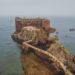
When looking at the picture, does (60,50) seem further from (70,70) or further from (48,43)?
(48,43)

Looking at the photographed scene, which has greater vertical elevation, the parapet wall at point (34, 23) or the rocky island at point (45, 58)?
the parapet wall at point (34, 23)

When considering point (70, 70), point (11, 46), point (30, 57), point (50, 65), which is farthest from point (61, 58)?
point (11, 46)

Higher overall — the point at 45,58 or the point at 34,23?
the point at 34,23

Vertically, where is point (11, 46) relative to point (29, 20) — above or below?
below

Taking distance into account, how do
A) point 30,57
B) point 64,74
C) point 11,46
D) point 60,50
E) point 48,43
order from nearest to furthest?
point 64,74 → point 60,50 → point 30,57 → point 48,43 → point 11,46

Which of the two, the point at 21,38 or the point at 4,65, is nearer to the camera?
the point at 4,65

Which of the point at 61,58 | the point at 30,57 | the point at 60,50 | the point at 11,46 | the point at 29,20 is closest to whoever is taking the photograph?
the point at 61,58

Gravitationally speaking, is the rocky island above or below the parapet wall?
below

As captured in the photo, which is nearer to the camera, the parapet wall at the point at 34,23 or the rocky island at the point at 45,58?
the rocky island at the point at 45,58

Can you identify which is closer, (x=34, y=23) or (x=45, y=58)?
(x=45, y=58)

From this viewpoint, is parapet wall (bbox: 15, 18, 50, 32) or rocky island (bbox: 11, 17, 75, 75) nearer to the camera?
rocky island (bbox: 11, 17, 75, 75)
